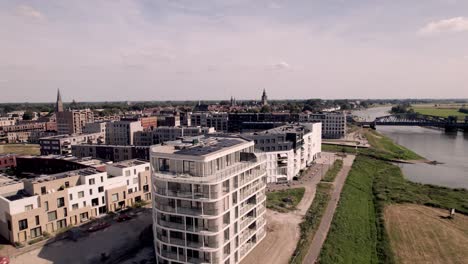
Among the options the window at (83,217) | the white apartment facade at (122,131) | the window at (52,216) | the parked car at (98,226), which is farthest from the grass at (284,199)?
the white apartment facade at (122,131)

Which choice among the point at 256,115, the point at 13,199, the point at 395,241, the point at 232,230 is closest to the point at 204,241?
the point at 232,230

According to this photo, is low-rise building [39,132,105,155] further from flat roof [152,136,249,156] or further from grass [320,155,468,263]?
grass [320,155,468,263]

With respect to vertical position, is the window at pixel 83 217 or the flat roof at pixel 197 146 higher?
the flat roof at pixel 197 146

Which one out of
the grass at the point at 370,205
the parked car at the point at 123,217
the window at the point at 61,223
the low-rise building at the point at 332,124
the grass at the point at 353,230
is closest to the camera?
the grass at the point at 353,230

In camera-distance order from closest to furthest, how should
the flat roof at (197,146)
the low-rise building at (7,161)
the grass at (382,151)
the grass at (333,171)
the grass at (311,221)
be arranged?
the flat roof at (197,146), the grass at (311,221), the grass at (333,171), the low-rise building at (7,161), the grass at (382,151)

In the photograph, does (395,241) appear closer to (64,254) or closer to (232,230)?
(232,230)

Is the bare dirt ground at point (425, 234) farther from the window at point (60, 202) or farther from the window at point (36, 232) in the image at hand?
the window at point (36, 232)
